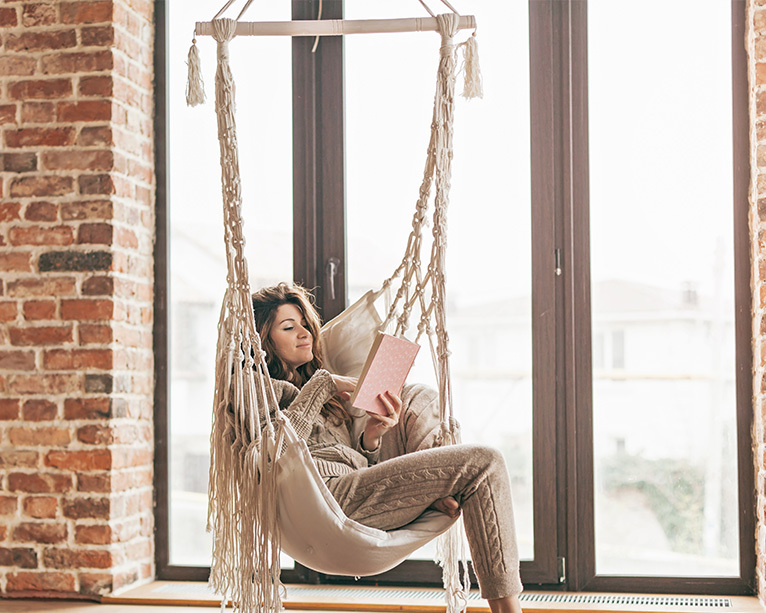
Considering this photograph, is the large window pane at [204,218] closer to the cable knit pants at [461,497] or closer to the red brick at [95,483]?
the red brick at [95,483]

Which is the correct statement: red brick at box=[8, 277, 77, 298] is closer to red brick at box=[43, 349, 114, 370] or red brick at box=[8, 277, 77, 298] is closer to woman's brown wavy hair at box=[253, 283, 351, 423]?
red brick at box=[43, 349, 114, 370]

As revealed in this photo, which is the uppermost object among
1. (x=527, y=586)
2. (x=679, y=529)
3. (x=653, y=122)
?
(x=653, y=122)

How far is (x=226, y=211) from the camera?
2.04 metres

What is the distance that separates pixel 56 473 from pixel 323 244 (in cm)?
109

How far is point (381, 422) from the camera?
88.2 inches

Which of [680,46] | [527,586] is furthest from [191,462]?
[680,46]

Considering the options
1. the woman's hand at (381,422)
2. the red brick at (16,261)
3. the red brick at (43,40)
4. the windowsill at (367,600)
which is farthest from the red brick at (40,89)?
the windowsill at (367,600)

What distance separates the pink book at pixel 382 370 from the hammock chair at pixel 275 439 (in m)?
0.11

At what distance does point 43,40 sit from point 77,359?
100cm

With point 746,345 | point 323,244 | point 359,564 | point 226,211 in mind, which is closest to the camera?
point 359,564

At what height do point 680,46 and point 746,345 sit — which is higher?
point 680,46

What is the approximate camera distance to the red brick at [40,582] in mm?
2770

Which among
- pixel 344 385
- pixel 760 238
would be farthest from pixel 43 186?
pixel 760 238

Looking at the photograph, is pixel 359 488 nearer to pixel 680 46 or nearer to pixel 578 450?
pixel 578 450
